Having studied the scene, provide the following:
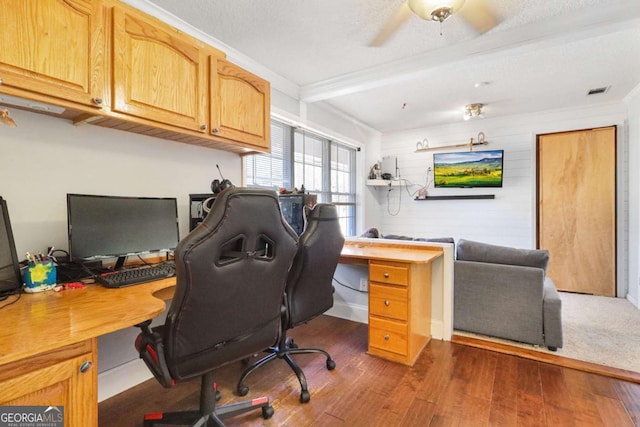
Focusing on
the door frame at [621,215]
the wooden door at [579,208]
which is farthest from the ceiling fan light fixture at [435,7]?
the door frame at [621,215]

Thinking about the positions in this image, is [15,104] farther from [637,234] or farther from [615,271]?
[615,271]

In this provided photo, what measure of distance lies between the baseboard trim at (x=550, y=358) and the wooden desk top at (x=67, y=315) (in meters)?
2.46

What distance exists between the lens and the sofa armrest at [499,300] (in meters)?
2.55

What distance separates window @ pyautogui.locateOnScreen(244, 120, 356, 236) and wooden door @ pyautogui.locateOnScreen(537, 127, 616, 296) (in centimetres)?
283

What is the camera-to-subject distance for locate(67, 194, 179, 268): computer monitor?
164 centimetres

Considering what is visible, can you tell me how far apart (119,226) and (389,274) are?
180 centimetres

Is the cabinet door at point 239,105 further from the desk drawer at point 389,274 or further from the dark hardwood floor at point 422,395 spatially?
the dark hardwood floor at point 422,395

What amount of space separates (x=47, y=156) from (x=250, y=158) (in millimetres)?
1731

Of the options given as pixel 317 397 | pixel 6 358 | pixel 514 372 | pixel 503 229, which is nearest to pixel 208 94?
pixel 6 358

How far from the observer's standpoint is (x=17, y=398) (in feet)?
2.93

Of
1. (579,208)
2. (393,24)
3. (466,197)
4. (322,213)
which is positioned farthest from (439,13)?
(579,208)

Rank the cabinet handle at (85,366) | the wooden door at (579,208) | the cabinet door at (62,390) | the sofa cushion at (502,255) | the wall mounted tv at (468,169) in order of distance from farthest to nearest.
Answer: the wall mounted tv at (468,169) → the wooden door at (579,208) → the sofa cushion at (502,255) → the cabinet handle at (85,366) → the cabinet door at (62,390)

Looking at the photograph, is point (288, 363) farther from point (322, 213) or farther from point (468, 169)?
point (468, 169)

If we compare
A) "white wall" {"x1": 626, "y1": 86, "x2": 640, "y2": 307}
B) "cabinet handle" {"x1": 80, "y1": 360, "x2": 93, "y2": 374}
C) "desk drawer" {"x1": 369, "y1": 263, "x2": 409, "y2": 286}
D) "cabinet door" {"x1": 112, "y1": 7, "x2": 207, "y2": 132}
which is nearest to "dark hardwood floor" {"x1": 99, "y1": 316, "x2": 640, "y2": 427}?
"desk drawer" {"x1": 369, "y1": 263, "x2": 409, "y2": 286}
